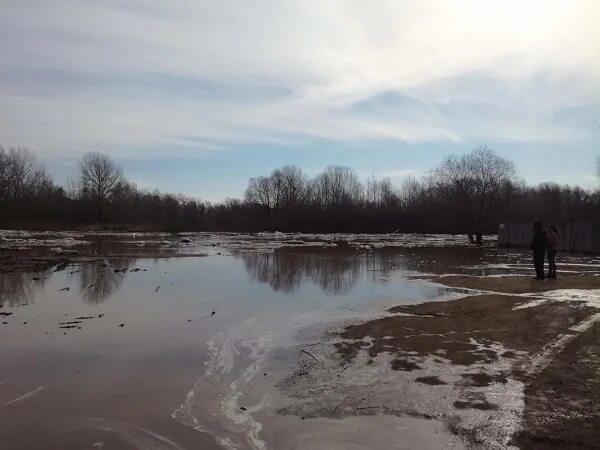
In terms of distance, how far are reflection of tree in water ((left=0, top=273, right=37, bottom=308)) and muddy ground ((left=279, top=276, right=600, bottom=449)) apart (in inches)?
368

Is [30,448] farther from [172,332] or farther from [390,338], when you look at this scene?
[390,338]

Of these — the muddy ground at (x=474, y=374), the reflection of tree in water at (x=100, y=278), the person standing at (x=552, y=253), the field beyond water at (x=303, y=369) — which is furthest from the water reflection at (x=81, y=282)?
the person standing at (x=552, y=253)

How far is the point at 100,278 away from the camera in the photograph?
19.6 meters

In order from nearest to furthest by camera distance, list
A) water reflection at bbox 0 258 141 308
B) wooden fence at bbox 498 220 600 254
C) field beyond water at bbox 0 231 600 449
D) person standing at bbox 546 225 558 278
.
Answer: field beyond water at bbox 0 231 600 449, water reflection at bbox 0 258 141 308, person standing at bbox 546 225 558 278, wooden fence at bbox 498 220 600 254

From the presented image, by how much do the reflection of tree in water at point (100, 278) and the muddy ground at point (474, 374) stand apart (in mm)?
8665

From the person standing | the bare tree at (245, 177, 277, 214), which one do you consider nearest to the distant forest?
the bare tree at (245, 177, 277, 214)

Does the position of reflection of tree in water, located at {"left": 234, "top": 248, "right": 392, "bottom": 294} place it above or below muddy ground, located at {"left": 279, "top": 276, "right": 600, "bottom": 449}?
above

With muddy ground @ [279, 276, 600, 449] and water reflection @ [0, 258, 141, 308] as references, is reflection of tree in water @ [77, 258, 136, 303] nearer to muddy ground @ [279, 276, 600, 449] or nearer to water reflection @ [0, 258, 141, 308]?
water reflection @ [0, 258, 141, 308]

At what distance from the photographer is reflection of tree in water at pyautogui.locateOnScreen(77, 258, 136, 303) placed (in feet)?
50.9

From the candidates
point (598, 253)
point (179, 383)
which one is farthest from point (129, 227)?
point (179, 383)

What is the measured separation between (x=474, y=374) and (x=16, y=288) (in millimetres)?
14824

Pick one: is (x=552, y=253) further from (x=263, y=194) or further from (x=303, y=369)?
(x=263, y=194)

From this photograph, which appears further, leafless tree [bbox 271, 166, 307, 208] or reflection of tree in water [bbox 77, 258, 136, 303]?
leafless tree [bbox 271, 166, 307, 208]

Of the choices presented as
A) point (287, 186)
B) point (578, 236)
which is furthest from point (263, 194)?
point (578, 236)
